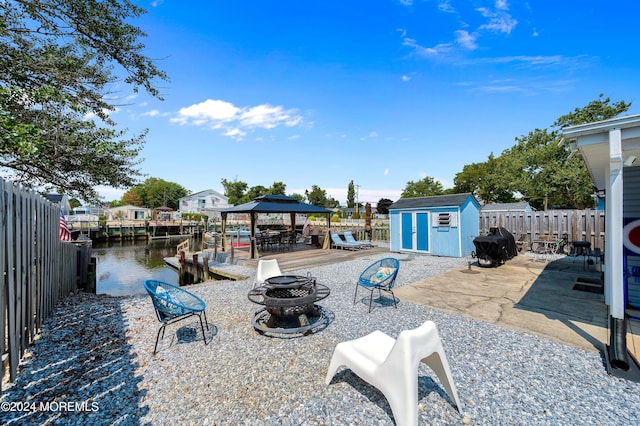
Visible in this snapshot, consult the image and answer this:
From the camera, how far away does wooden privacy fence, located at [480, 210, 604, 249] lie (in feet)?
34.2

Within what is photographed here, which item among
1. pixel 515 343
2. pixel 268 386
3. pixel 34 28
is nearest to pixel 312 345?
pixel 268 386

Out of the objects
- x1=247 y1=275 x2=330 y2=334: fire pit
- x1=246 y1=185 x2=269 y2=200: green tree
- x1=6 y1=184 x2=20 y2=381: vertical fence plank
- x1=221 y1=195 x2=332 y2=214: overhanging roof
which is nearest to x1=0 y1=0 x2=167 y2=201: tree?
x1=6 y1=184 x2=20 y2=381: vertical fence plank

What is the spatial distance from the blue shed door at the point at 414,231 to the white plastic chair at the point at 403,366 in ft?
32.5

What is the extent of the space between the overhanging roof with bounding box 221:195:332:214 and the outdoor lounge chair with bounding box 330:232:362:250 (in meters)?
1.60

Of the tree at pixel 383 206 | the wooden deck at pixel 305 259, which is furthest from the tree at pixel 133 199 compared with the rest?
the wooden deck at pixel 305 259

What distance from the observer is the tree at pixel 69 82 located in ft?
15.8

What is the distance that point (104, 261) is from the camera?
63.0 feet

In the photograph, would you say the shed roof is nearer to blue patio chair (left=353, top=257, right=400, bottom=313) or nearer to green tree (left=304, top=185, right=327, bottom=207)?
blue patio chair (left=353, top=257, right=400, bottom=313)

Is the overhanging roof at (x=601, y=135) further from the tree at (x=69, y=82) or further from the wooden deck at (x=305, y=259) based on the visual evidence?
the tree at (x=69, y=82)

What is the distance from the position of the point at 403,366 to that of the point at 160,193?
246 feet

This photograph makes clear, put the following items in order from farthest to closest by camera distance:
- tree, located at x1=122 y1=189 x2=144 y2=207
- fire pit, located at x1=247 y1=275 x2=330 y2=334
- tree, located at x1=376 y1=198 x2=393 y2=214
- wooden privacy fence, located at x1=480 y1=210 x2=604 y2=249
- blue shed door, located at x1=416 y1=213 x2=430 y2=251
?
tree, located at x1=122 y1=189 x2=144 y2=207 < tree, located at x1=376 y1=198 x2=393 y2=214 < blue shed door, located at x1=416 y1=213 x2=430 y2=251 < wooden privacy fence, located at x1=480 y1=210 x2=604 y2=249 < fire pit, located at x1=247 y1=275 x2=330 y2=334

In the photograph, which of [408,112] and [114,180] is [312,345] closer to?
[114,180]

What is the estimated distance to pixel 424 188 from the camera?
56125mm

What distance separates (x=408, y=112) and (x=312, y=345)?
14.2 metres
